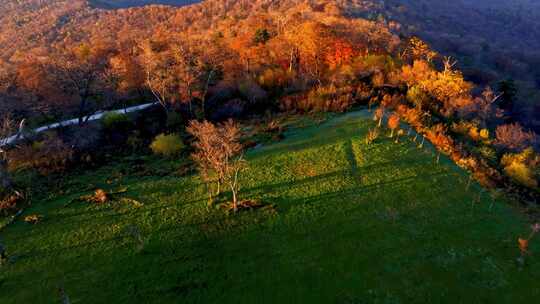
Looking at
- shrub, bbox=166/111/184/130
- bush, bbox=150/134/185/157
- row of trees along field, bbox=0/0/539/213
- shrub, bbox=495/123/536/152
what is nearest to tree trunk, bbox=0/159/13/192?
row of trees along field, bbox=0/0/539/213

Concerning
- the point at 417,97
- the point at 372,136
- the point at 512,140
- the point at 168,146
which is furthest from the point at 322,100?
the point at 512,140

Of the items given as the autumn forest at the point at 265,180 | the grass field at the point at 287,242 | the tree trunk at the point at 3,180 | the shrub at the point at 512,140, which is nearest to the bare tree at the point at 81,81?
the autumn forest at the point at 265,180

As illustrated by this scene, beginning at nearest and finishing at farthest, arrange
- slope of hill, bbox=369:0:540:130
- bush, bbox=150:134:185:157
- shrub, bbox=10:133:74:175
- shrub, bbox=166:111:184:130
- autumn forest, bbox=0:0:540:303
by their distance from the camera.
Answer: autumn forest, bbox=0:0:540:303
shrub, bbox=10:133:74:175
bush, bbox=150:134:185:157
shrub, bbox=166:111:184:130
slope of hill, bbox=369:0:540:130

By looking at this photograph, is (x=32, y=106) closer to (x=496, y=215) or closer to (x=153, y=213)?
(x=153, y=213)

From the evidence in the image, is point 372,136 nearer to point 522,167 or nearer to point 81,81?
point 522,167

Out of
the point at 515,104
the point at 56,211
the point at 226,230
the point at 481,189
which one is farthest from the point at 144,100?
the point at 515,104

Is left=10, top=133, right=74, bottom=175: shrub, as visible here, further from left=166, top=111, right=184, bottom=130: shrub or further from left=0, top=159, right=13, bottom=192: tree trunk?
left=166, top=111, right=184, bottom=130: shrub

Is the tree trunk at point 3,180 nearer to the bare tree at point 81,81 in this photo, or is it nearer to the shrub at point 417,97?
the bare tree at point 81,81
